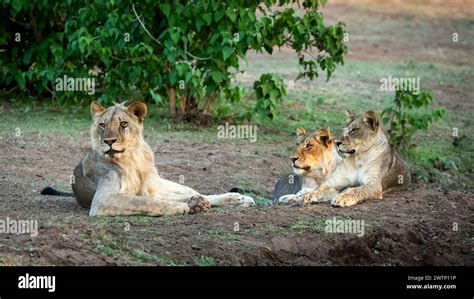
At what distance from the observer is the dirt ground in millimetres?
7867

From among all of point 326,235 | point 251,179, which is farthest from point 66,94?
point 326,235

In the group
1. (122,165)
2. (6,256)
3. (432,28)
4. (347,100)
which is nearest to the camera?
(6,256)

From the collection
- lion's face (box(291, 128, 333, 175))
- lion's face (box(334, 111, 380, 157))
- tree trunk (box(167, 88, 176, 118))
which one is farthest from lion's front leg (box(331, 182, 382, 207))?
tree trunk (box(167, 88, 176, 118))

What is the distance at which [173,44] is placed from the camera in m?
13.5

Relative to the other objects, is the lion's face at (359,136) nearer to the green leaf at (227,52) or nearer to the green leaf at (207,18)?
the green leaf at (227,52)

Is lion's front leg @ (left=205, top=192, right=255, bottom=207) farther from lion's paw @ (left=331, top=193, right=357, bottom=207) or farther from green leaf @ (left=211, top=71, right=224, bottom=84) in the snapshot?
green leaf @ (left=211, top=71, right=224, bottom=84)

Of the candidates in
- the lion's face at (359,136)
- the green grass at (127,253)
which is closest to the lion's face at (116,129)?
the green grass at (127,253)

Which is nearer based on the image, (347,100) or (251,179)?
(251,179)

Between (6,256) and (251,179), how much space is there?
4626mm

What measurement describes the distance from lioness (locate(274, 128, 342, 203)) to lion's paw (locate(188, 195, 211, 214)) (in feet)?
3.05

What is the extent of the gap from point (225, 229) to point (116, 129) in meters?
1.32

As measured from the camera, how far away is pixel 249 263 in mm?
8133

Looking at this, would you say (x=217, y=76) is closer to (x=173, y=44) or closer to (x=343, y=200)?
(x=173, y=44)

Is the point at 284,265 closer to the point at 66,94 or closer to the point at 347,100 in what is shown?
the point at 66,94
